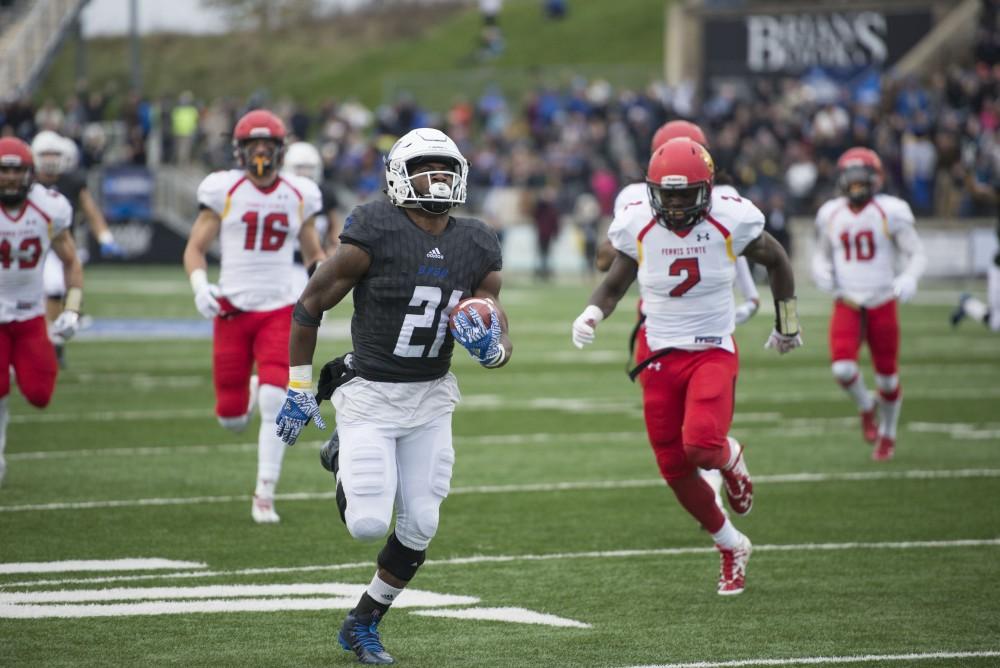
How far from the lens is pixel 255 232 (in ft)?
29.1

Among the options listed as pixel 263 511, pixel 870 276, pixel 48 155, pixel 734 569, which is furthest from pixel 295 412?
pixel 48 155

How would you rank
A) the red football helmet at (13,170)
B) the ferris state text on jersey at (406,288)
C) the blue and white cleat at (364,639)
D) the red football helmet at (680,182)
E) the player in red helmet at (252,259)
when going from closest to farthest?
1. the blue and white cleat at (364,639)
2. the ferris state text on jersey at (406,288)
3. the red football helmet at (680,182)
4. the player in red helmet at (252,259)
5. the red football helmet at (13,170)

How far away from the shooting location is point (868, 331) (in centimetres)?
1077

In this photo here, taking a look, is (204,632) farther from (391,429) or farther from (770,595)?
(770,595)

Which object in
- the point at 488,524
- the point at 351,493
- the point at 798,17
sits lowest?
the point at 488,524

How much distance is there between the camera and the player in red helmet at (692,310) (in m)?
6.87

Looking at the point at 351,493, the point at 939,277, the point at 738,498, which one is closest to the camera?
the point at 351,493

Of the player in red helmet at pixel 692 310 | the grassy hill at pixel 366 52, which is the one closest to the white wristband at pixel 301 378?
the player in red helmet at pixel 692 310

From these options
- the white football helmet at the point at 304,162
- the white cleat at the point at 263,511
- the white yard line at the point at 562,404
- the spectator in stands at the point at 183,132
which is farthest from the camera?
the spectator in stands at the point at 183,132

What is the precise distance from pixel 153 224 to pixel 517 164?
23.4 feet

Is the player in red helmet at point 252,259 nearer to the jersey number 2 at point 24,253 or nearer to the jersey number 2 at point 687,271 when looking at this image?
the jersey number 2 at point 24,253

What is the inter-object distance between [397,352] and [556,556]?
6.92 ft

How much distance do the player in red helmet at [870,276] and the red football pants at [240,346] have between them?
3960mm

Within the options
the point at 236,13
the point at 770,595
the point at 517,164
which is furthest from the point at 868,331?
the point at 236,13
